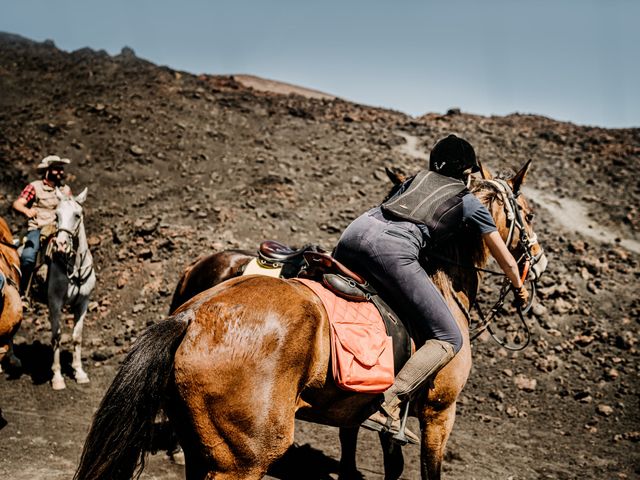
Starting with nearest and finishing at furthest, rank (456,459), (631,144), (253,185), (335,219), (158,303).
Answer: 1. (456,459)
2. (158,303)
3. (335,219)
4. (253,185)
5. (631,144)

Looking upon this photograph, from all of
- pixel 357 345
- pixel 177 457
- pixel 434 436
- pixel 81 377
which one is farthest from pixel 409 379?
pixel 81 377

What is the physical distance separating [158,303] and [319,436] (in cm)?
434

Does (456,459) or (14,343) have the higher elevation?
(456,459)

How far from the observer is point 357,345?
9.29ft

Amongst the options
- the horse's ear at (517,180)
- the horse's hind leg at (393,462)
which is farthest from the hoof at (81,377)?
the horse's ear at (517,180)

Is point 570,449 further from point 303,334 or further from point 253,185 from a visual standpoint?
point 253,185

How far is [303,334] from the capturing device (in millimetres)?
2670

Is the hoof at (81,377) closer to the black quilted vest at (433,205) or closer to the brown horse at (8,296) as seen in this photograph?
the brown horse at (8,296)

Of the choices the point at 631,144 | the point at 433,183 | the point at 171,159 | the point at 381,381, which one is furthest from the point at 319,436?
the point at 631,144

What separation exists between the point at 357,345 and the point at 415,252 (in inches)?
32.1

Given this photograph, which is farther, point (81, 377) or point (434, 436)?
point (81, 377)

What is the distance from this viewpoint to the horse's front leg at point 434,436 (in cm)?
359

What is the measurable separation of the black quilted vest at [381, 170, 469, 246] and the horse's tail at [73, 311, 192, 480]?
1.81 m

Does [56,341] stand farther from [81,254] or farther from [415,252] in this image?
[415,252]
